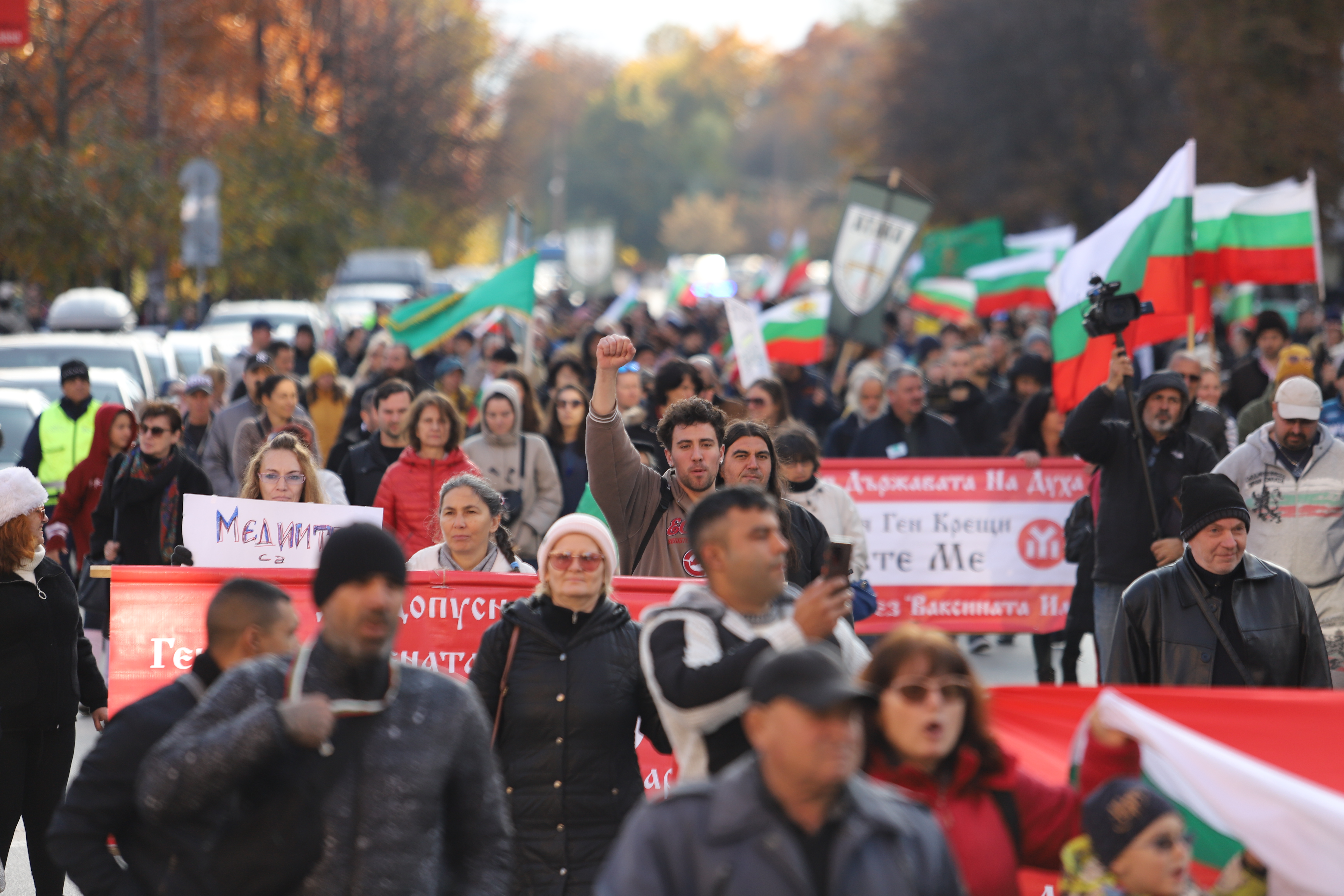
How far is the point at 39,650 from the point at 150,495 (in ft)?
9.19

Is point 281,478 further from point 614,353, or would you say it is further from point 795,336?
point 795,336

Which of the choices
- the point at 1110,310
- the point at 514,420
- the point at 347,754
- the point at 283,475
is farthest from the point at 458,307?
the point at 347,754

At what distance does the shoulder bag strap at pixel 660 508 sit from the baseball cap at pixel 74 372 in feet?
21.7

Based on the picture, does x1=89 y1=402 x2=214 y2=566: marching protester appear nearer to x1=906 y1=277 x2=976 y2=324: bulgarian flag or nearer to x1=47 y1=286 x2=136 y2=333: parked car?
x1=47 y1=286 x2=136 y2=333: parked car

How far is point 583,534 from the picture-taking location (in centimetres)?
497

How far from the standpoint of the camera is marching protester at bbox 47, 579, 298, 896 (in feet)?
12.2

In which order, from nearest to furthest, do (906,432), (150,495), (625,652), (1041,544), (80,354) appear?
(625,652), (150,495), (1041,544), (906,432), (80,354)

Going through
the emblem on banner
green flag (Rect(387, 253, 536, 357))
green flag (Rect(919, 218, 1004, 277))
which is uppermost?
green flag (Rect(919, 218, 1004, 277))

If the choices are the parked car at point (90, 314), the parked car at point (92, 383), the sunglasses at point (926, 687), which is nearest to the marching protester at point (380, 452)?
the parked car at point (92, 383)

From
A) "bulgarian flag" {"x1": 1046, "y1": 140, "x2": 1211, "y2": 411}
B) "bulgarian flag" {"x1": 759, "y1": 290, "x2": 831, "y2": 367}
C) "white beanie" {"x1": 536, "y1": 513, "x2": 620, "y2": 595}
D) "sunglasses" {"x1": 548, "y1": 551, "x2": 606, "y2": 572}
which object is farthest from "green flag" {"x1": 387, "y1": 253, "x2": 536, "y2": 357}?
"sunglasses" {"x1": 548, "y1": 551, "x2": 606, "y2": 572}

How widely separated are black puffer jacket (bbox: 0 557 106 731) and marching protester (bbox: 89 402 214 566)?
2552mm

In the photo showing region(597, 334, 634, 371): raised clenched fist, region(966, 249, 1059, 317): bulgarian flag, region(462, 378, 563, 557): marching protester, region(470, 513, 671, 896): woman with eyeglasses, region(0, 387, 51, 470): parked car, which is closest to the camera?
region(470, 513, 671, 896): woman with eyeglasses

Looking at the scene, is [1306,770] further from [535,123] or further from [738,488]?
[535,123]

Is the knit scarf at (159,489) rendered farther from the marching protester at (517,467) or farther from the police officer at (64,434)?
the police officer at (64,434)
